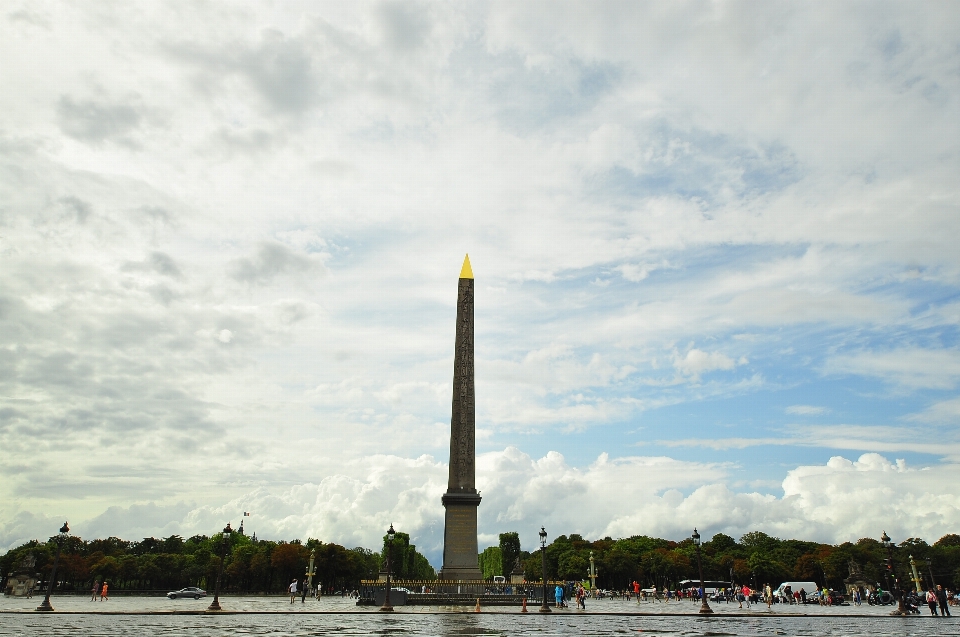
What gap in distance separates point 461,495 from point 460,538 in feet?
8.25

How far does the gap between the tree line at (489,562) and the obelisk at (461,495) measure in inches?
1227

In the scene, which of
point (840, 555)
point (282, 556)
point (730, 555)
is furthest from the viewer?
point (730, 555)

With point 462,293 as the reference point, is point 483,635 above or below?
below

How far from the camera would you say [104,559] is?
76.9 metres

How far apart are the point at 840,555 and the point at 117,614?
282 ft

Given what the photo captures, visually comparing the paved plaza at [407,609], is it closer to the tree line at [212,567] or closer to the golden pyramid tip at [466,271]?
the golden pyramid tip at [466,271]

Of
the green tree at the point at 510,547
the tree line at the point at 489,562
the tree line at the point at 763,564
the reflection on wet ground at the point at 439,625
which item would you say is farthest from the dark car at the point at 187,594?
the green tree at the point at 510,547

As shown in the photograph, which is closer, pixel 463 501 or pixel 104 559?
pixel 463 501

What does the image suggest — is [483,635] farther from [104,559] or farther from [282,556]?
[104,559]

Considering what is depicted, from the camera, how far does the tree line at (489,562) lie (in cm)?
7331

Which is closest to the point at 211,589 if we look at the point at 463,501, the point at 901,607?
the point at 463,501

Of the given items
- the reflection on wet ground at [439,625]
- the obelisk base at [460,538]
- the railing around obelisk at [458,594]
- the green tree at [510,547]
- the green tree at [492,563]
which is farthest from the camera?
the green tree at [510,547]

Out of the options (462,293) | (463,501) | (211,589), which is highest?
(462,293)

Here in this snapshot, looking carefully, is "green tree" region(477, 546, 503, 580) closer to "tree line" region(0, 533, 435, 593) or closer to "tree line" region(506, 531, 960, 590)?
"tree line" region(506, 531, 960, 590)
